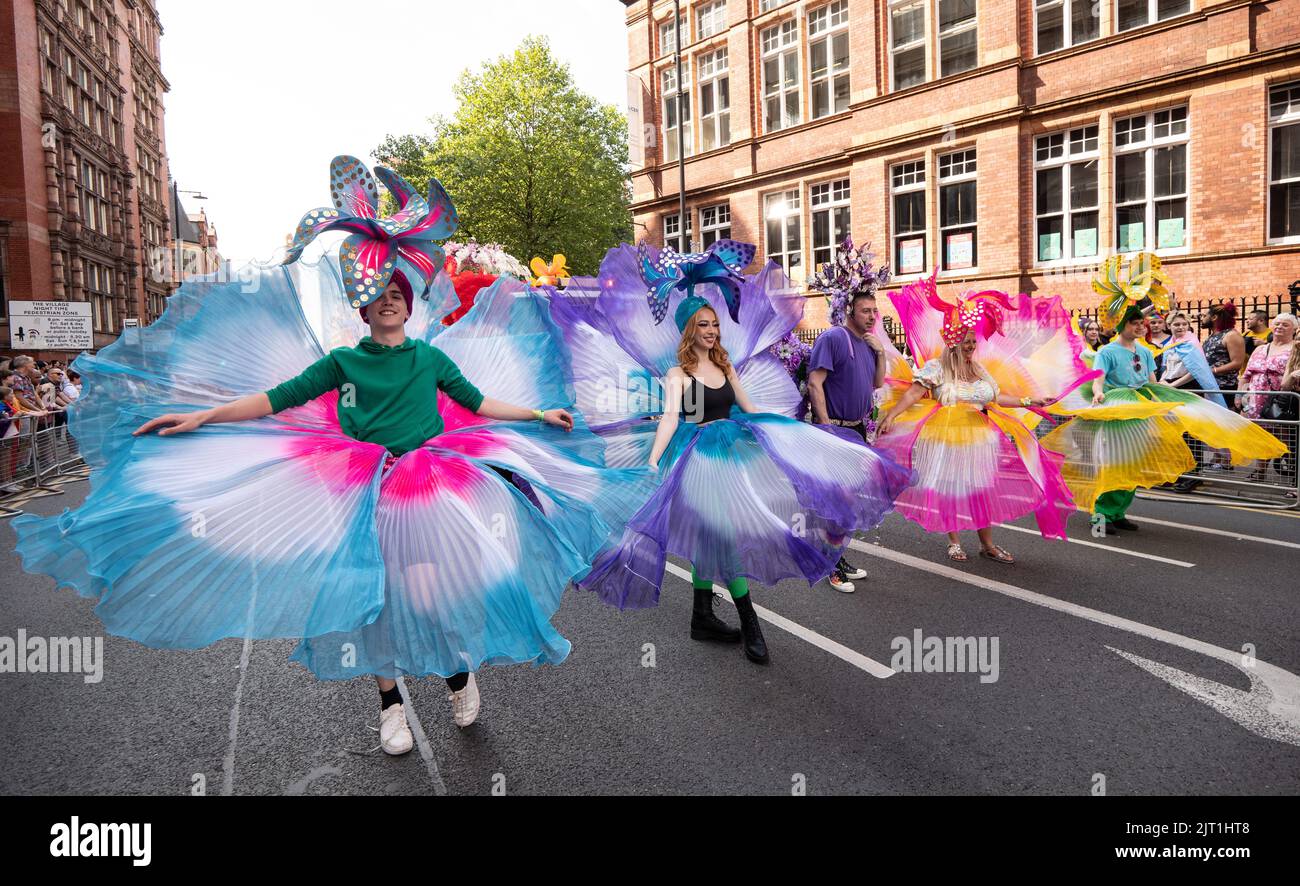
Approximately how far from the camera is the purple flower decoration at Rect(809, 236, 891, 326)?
20.9 feet

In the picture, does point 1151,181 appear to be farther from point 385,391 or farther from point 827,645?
point 385,391

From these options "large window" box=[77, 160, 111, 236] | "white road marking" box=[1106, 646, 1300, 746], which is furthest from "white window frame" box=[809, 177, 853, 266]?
"large window" box=[77, 160, 111, 236]

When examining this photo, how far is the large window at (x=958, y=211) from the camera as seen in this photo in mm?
19109

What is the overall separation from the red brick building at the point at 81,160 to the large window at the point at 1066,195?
29526 mm

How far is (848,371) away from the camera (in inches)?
241

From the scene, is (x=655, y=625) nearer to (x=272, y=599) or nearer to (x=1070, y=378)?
(x=272, y=599)

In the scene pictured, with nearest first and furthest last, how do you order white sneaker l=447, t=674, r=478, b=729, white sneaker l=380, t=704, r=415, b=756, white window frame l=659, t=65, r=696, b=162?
1. white sneaker l=380, t=704, r=415, b=756
2. white sneaker l=447, t=674, r=478, b=729
3. white window frame l=659, t=65, r=696, b=162

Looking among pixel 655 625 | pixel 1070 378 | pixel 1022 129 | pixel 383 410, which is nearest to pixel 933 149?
pixel 1022 129

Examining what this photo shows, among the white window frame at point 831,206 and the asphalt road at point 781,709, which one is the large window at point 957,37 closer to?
the white window frame at point 831,206

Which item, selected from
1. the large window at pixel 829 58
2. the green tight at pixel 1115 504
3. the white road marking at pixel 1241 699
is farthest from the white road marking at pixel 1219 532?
the large window at pixel 829 58

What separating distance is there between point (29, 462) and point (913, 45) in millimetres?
20160

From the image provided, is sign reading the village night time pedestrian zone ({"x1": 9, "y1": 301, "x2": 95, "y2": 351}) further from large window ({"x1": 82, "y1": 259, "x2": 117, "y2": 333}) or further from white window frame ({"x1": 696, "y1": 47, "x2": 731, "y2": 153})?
large window ({"x1": 82, "y1": 259, "x2": 117, "y2": 333})

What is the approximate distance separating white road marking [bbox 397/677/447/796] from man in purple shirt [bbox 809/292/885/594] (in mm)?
3193
